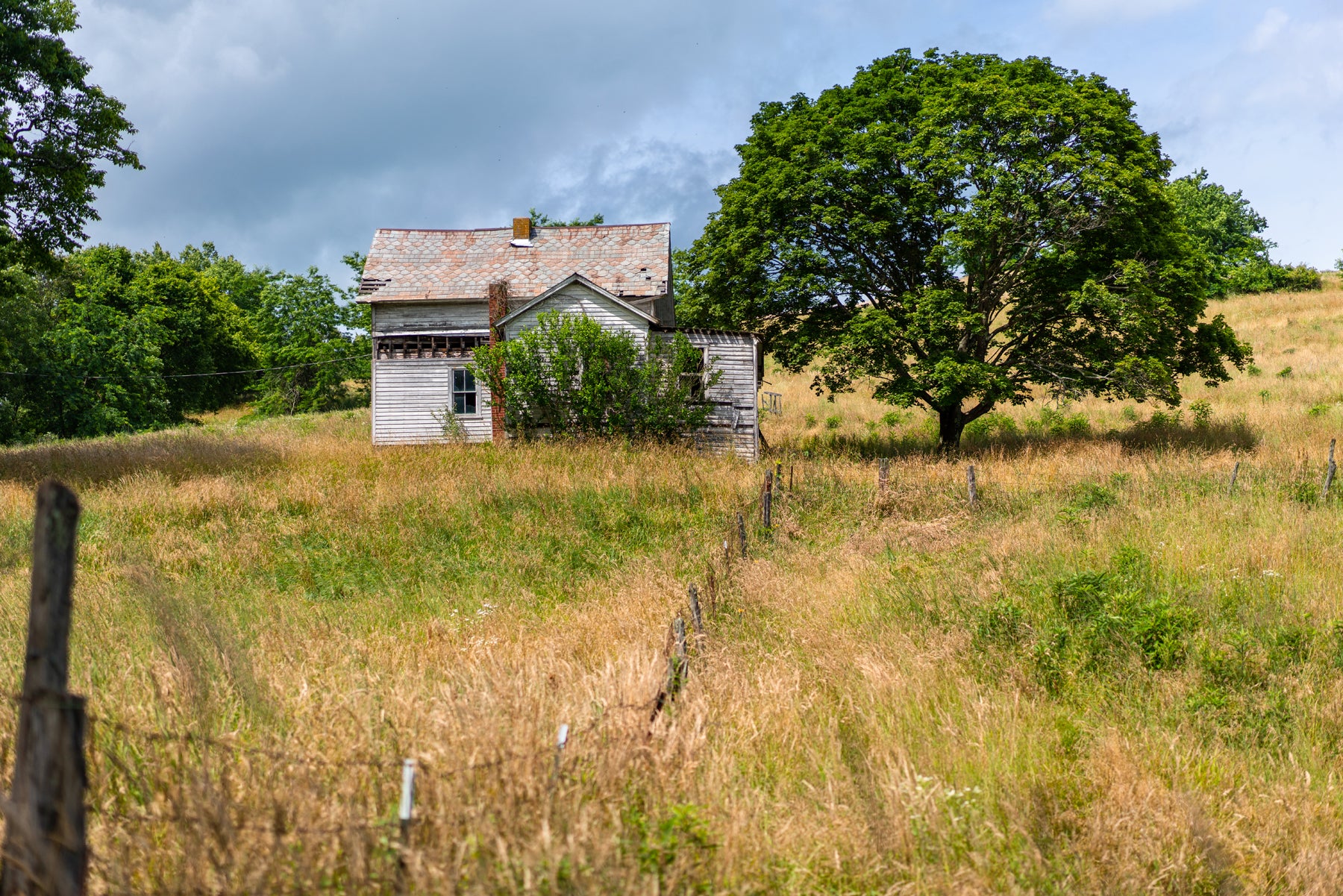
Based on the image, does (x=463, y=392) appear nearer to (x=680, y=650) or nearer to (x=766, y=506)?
(x=766, y=506)

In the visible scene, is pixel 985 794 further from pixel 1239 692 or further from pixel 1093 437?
pixel 1093 437

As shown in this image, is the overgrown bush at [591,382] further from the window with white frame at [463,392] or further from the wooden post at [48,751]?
the wooden post at [48,751]

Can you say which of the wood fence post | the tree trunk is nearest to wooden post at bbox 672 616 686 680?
the wood fence post

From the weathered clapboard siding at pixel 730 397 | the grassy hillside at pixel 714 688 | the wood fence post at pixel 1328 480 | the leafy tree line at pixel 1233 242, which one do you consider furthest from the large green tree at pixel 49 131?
the leafy tree line at pixel 1233 242

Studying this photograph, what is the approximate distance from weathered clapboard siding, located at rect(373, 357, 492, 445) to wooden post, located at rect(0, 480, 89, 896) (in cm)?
2053

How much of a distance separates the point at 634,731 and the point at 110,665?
4181 millimetres

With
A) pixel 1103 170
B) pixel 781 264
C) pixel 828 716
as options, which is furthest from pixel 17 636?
pixel 1103 170

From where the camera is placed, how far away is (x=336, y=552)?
11.1 meters

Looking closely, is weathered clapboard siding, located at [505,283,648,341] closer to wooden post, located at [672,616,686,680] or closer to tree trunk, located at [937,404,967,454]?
tree trunk, located at [937,404,967,454]

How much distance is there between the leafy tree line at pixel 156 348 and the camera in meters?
37.2

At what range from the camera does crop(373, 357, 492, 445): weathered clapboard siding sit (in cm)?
2264

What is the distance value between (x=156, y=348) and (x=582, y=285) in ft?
99.4

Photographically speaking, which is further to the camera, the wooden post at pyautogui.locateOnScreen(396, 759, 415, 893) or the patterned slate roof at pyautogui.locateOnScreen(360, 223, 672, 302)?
the patterned slate roof at pyautogui.locateOnScreen(360, 223, 672, 302)

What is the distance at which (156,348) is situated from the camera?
133 ft
